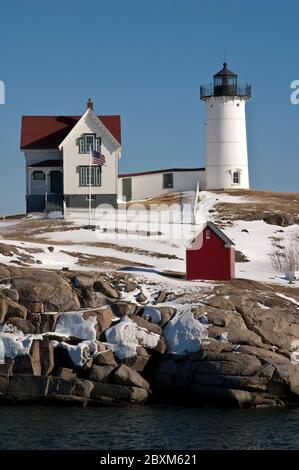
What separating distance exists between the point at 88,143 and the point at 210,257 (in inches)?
1049

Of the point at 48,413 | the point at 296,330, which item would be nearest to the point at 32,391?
the point at 48,413

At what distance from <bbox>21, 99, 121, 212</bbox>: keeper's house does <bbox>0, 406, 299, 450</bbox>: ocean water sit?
3846cm

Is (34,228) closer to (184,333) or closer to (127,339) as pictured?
(127,339)

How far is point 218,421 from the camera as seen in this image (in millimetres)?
35406

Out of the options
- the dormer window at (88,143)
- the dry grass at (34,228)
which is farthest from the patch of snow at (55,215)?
the dormer window at (88,143)

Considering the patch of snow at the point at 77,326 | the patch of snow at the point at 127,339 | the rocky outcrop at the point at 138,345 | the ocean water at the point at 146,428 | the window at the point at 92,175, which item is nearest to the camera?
the ocean water at the point at 146,428

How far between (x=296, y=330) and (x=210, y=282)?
7797 mm

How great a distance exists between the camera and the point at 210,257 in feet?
166

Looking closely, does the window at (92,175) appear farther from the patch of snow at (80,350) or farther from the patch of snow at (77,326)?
the patch of snow at (80,350)

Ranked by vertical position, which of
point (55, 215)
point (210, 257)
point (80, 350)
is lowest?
point (80, 350)

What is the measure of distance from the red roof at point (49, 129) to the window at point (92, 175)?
2.87 m

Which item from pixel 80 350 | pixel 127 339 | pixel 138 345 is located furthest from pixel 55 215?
pixel 80 350

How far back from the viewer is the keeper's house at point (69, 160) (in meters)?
74.9
